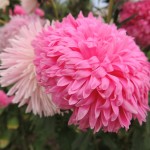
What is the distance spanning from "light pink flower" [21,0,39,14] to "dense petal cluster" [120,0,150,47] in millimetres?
168

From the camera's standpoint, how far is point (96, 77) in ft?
1.07

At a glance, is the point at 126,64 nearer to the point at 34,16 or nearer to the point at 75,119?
the point at 75,119

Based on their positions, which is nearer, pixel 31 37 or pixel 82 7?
pixel 31 37

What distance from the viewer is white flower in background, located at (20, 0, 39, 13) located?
2.09ft

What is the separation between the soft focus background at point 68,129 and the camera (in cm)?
57

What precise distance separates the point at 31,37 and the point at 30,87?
9 cm

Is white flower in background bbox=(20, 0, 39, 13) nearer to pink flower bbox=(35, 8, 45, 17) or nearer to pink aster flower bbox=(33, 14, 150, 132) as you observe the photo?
pink flower bbox=(35, 8, 45, 17)

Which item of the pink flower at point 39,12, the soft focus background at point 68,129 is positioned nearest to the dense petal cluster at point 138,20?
the soft focus background at point 68,129

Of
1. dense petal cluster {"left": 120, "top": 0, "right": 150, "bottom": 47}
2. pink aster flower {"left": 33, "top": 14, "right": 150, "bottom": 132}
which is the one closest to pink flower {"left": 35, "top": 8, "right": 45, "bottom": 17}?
dense petal cluster {"left": 120, "top": 0, "right": 150, "bottom": 47}

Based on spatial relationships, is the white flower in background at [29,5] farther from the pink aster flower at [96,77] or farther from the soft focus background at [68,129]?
the pink aster flower at [96,77]

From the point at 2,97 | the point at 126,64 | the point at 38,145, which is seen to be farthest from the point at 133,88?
the point at 38,145

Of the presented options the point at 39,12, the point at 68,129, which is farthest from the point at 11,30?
the point at 68,129

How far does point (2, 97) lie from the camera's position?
599 mm

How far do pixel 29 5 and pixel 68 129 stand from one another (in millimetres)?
251
